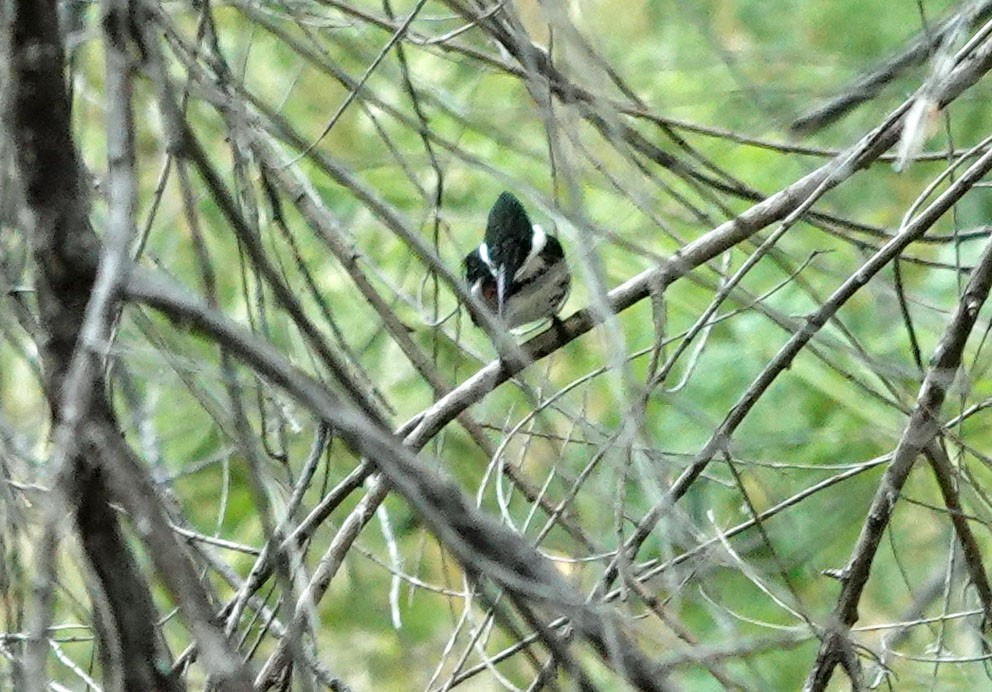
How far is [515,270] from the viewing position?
2986 millimetres

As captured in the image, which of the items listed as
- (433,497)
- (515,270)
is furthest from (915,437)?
(515,270)

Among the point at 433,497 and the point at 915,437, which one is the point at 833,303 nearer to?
the point at 915,437

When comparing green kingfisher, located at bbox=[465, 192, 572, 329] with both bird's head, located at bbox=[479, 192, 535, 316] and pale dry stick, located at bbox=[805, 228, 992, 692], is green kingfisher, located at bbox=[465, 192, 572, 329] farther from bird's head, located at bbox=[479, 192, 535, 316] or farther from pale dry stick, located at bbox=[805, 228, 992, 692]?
pale dry stick, located at bbox=[805, 228, 992, 692]

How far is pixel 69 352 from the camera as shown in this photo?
3.12 ft

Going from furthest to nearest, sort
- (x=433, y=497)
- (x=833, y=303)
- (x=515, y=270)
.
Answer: (x=515, y=270), (x=833, y=303), (x=433, y=497)

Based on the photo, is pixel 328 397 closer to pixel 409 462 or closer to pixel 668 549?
pixel 409 462

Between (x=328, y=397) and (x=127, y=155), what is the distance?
0.23 m

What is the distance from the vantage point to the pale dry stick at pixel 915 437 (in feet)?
5.22

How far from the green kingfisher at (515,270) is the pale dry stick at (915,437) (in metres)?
1.25

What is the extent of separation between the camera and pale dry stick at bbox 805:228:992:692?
5.22ft

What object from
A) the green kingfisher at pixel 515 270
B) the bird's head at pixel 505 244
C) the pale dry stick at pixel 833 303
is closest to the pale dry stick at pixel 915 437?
the pale dry stick at pixel 833 303

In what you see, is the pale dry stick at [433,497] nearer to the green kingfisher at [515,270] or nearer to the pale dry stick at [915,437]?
the pale dry stick at [915,437]

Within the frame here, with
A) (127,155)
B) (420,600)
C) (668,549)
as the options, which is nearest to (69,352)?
(127,155)

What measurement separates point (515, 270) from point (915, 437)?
4.89ft
